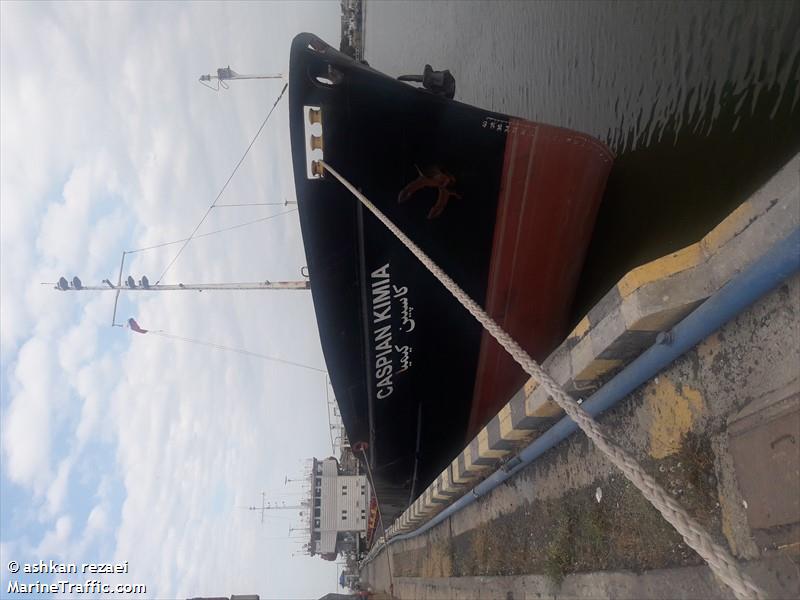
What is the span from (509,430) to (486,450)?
0.66 meters

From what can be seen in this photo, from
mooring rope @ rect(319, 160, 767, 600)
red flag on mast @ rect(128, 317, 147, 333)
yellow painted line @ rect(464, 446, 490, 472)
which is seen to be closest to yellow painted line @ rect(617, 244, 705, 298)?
mooring rope @ rect(319, 160, 767, 600)

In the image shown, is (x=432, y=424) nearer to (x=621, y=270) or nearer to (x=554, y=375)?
(x=621, y=270)

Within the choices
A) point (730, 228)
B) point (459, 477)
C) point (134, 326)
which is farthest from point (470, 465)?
point (134, 326)

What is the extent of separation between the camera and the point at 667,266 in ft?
7.96

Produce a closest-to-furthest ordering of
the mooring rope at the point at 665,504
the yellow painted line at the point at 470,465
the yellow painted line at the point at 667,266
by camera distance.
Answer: the mooring rope at the point at 665,504
the yellow painted line at the point at 667,266
the yellow painted line at the point at 470,465

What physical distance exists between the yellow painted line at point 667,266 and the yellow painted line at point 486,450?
236cm

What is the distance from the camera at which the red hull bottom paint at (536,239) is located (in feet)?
18.7

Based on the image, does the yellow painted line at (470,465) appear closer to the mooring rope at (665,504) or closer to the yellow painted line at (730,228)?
the mooring rope at (665,504)

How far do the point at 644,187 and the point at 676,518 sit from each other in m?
5.81

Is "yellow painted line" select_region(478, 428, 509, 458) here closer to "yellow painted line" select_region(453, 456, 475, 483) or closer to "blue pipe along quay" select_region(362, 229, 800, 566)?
"yellow painted line" select_region(453, 456, 475, 483)

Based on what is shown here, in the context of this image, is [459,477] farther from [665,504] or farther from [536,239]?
[665,504]

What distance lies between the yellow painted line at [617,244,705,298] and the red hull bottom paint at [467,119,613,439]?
338 cm

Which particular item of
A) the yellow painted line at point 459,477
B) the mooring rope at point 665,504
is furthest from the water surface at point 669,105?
the mooring rope at point 665,504

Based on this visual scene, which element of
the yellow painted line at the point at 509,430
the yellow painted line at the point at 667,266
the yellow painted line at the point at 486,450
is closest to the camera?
the yellow painted line at the point at 667,266
